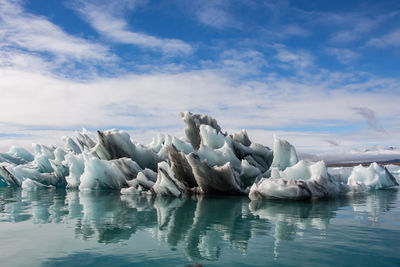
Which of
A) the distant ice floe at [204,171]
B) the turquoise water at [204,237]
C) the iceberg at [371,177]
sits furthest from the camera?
the iceberg at [371,177]

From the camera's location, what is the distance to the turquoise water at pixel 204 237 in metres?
5.46

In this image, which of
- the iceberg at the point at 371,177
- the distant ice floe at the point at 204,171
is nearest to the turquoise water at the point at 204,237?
the distant ice floe at the point at 204,171

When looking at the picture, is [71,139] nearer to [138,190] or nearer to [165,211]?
[138,190]

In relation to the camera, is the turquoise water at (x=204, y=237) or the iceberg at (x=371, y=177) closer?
the turquoise water at (x=204, y=237)

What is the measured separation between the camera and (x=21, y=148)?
3691 centimetres

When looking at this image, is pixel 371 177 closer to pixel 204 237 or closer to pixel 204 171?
pixel 204 171

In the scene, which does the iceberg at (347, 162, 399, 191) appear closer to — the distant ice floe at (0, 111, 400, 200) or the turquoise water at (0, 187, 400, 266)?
the distant ice floe at (0, 111, 400, 200)

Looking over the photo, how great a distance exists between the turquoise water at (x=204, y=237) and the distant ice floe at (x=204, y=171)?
8.57ft

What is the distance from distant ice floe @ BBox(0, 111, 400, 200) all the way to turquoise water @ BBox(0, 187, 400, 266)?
8.57 ft

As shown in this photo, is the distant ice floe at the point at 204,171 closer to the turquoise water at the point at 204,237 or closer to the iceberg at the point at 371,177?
the iceberg at the point at 371,177

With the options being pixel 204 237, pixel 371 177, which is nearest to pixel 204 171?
pixel 204 237

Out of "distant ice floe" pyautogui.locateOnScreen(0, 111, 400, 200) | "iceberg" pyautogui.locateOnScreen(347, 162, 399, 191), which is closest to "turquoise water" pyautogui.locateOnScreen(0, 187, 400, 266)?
"distant ice floe" pyautogui.locateOnScreen(0, 111, 400, 200)

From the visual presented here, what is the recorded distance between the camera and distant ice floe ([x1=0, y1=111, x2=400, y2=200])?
13.7 metres

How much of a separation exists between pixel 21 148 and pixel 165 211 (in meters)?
31.3
